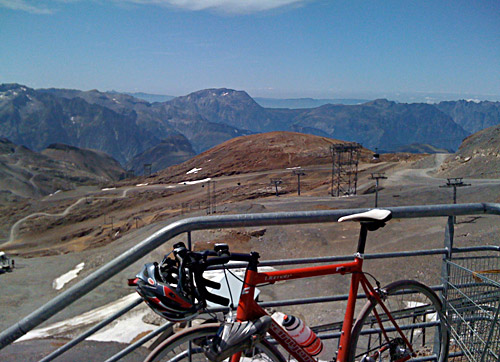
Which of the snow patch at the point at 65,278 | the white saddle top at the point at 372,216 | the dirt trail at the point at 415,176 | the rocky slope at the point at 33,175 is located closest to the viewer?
the white saddle top at the point at 372,216

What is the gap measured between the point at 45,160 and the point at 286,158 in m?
90.3

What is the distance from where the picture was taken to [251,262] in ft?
8.13

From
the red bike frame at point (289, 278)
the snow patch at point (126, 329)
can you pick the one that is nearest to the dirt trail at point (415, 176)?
the snow patch at point (126, 329)

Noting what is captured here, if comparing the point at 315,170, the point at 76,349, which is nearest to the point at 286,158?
the point at 315,170

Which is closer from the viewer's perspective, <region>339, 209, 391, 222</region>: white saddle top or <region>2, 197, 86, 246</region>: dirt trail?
<region>339, 209, 391, 222</region>: white saddle top

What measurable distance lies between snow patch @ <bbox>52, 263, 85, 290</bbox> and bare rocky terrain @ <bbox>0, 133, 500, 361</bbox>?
0.38 metres

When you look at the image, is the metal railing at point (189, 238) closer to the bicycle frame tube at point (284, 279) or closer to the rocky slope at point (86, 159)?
the bicycle frame tube at point (284, 279)

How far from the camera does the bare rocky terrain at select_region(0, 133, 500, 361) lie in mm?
19797

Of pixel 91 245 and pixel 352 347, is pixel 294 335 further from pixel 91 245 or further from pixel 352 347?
pixel 91 245

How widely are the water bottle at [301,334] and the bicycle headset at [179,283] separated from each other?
24.8 inches

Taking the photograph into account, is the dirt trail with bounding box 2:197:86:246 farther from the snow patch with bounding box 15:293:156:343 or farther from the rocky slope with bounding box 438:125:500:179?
the rocky slope with bounding box 438:125:500:179

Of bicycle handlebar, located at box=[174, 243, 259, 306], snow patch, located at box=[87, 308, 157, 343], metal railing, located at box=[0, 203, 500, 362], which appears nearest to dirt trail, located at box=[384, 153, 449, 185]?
snow patch, located at box=[87, 308, 157, 343]

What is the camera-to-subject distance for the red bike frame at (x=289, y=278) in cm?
247

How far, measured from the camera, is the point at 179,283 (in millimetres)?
2291
